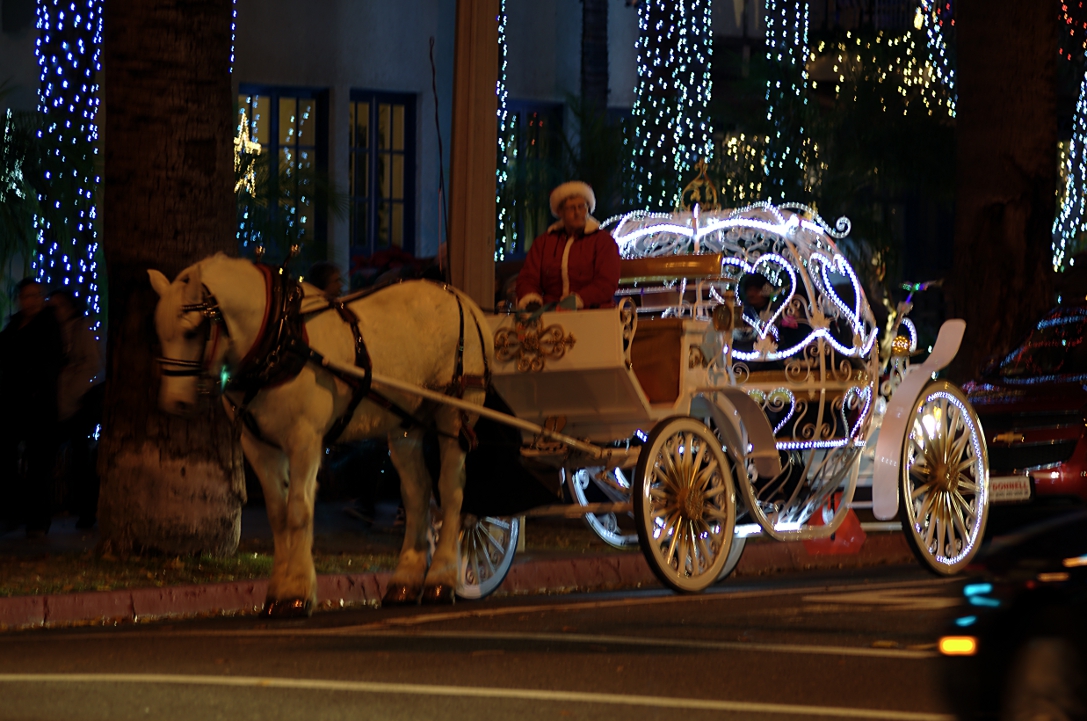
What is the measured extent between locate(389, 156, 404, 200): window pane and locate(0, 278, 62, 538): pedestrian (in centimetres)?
1232

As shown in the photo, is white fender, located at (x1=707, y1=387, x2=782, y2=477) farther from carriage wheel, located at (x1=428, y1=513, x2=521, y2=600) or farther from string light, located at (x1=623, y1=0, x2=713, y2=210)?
string light, located at (x1=623, y1=0, x2=713, y2=210)

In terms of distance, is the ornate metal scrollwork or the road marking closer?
the road marking

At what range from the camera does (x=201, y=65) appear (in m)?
10.9

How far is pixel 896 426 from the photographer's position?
1023 centimetres

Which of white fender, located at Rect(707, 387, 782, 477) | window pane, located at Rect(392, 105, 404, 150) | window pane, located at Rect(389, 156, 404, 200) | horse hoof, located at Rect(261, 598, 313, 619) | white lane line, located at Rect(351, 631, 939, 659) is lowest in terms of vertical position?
horse hoof, located at Rect(261, 598, 313, 619)

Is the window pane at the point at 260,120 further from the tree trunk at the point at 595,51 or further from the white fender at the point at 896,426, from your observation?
the white fender at the point at 896,426

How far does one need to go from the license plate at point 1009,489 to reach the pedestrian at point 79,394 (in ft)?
21.6

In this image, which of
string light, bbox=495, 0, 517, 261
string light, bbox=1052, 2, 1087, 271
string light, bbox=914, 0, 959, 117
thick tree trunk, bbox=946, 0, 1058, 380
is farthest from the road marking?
string light, bbox=914, 0, 959, 117

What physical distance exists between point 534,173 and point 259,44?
450 centimetres

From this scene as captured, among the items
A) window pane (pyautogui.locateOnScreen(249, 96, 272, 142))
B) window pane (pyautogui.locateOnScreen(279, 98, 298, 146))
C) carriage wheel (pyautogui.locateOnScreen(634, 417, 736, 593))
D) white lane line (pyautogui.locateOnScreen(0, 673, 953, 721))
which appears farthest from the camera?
window pane (pyautogui.locateOnScreen(279, 98, 298, 146))

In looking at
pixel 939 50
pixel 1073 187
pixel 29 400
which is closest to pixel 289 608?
pixel 29 400

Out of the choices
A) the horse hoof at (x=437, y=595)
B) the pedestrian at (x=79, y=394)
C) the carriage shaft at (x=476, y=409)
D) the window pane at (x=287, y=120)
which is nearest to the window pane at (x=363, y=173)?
the window pane at (x=287, y=120)

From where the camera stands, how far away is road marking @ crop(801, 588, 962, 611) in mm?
8641

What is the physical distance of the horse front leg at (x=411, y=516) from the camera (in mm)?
9312
